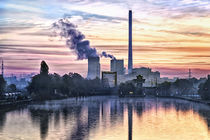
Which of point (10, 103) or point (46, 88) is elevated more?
point (46, 88)

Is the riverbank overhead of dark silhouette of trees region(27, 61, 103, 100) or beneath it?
beneath

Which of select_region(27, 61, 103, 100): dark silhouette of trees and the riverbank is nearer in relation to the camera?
the riverbank

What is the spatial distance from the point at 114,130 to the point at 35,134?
941 centimetres

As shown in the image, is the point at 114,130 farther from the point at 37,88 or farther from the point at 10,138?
the point at 37,88

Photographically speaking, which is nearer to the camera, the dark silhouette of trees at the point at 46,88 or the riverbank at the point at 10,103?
the riverbank at the point at 10,103

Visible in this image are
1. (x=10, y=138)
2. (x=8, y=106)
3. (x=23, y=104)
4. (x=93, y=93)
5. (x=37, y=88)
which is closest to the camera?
(x=10, y=138)

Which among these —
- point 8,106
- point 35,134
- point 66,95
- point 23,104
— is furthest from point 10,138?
point 66,95

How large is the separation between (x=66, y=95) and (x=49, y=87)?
2425 cm

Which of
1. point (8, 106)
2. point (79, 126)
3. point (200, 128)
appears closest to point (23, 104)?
point (8, 106)

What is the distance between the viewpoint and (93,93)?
651 ft

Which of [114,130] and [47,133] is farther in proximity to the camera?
[114,130]

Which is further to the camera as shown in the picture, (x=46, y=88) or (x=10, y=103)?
(x=46, y=88)

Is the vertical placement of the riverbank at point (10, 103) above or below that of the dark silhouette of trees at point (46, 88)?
below

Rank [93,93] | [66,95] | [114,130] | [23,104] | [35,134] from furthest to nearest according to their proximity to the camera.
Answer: [93,93], [66,95], [23,104], [114,130], [35,134]
